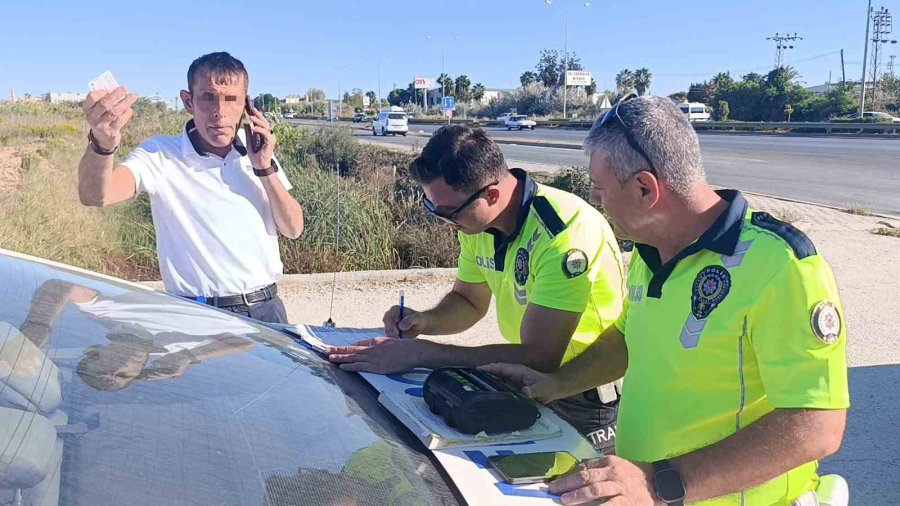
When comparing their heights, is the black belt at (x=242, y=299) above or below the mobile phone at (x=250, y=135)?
below

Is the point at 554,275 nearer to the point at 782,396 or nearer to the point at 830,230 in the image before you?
the point at 782,396

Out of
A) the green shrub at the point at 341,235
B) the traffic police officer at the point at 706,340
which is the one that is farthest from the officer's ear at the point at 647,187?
the green shrub at the point at 341,235

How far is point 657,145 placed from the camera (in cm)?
169

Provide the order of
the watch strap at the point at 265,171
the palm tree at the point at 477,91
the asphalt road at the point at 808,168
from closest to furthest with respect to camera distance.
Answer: the watch strap at the point at 265,171
the asphalt road at the point at 808,168
the palm tree at the point at 477,91

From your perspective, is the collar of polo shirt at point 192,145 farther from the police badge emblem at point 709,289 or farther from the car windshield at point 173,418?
the police badge emblem at point 709,289

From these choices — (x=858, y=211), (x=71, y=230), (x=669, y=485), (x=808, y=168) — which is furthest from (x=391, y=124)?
(x=669, y=485)

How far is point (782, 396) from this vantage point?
60.3 inches

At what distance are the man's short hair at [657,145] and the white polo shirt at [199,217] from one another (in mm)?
1805

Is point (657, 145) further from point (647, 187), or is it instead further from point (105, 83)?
point (105, 83)

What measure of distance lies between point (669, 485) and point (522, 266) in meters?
1.00

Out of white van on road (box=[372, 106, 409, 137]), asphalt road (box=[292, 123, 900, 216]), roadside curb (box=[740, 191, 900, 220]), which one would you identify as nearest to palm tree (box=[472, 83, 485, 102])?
white van on road (box=[372, 106, 409, 137])

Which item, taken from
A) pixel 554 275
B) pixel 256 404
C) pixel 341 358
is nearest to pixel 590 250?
pixel 554 275

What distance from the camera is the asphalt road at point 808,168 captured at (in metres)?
14.5

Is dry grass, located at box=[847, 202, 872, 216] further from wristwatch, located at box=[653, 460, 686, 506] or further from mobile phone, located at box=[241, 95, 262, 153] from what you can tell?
wristwatch, located at box=[653, 460, 686, 506]
